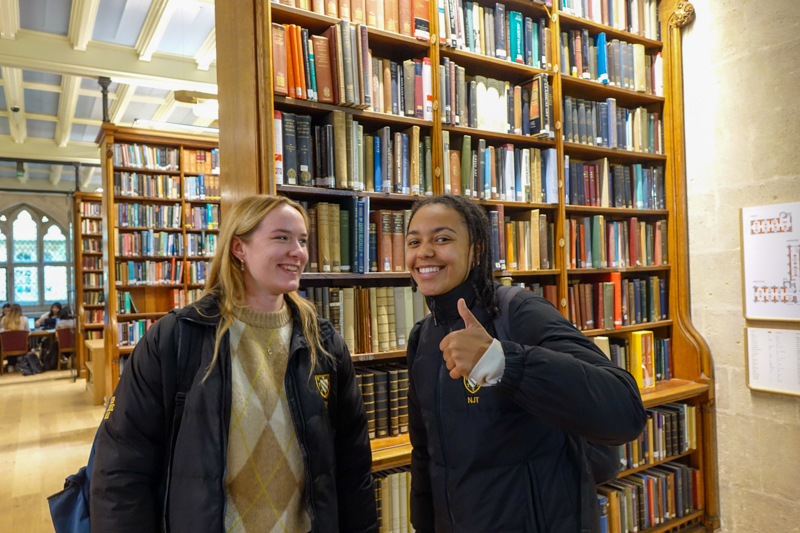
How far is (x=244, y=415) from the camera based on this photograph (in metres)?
1.43

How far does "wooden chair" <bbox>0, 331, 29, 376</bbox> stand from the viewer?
999cm

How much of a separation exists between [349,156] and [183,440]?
4.78 feet

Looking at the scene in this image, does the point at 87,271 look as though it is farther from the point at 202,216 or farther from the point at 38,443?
the point at 38,443

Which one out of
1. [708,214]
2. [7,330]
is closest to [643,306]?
[708,214]

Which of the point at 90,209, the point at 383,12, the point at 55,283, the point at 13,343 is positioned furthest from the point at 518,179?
the point at 55,283

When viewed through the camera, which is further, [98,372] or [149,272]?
[98,372]

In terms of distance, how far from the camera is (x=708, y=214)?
3.39 meters

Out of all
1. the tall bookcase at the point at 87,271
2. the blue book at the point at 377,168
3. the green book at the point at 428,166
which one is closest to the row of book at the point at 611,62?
the green book at the point at 428,166

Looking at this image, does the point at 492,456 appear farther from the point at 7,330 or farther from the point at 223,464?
the point at 7,330

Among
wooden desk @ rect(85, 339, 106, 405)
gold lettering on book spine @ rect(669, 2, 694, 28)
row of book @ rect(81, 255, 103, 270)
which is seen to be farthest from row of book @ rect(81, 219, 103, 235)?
gold lettering on book spine @ rect(669, 2, 694, 28)

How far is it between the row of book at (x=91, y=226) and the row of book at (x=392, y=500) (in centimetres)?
914

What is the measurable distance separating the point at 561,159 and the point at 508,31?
77cm

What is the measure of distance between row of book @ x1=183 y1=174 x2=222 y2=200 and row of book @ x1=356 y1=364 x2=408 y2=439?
4819mm

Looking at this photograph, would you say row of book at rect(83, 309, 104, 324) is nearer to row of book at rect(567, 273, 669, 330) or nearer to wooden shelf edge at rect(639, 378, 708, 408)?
row of book at rect(567, 273, 669, 330)
